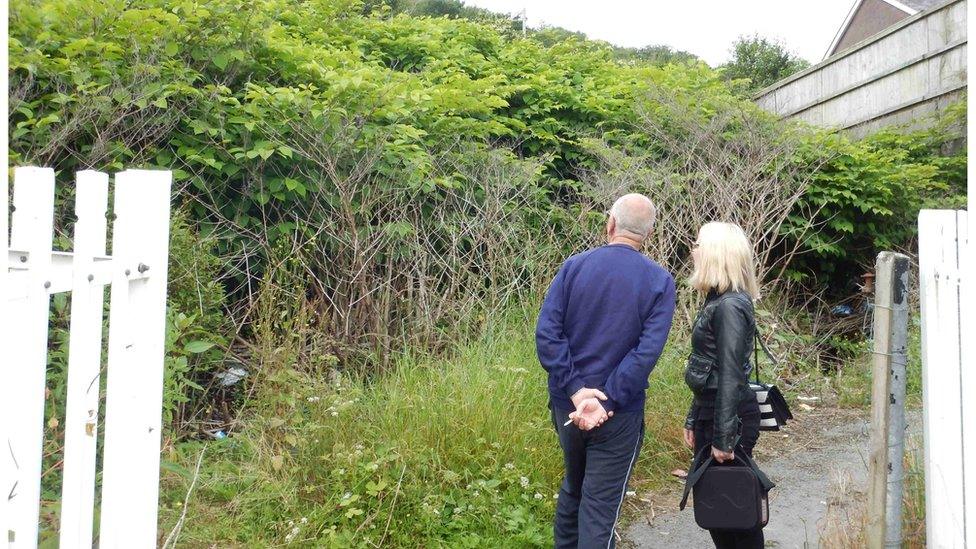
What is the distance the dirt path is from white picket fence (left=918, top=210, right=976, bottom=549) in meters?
0.87

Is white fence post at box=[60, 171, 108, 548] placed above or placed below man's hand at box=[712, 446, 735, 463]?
above

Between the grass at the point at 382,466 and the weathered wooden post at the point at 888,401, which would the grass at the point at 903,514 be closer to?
the weathered wooden post at the point at 888,401

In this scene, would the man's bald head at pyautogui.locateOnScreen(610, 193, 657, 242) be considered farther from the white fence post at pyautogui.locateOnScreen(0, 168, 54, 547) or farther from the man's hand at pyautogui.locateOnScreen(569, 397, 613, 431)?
the white fence post at pyautogui.locateOnScreen(0, 168, 54, 547)

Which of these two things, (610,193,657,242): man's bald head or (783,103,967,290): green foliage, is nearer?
(610,193,657,242): man's bald head

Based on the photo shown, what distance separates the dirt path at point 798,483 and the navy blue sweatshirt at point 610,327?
124 cm

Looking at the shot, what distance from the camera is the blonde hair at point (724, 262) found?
3879 millimetres

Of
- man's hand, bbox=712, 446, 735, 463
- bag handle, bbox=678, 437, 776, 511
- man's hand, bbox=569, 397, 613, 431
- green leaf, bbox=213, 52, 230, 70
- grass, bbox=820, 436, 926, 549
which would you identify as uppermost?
green leaf, bbox=213, 52, 230, 70

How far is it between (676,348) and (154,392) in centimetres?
462

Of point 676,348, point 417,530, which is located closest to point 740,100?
point 676,348

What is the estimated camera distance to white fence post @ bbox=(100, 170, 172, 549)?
2270 mm

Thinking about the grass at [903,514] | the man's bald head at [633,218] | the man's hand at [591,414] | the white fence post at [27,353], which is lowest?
the grass at [903,514]

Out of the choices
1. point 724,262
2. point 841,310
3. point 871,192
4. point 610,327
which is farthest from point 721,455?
point 871,192

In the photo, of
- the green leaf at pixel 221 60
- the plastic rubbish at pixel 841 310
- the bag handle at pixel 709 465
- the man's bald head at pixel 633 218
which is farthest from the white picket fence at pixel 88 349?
the plastic rubbish at pixel 841 310

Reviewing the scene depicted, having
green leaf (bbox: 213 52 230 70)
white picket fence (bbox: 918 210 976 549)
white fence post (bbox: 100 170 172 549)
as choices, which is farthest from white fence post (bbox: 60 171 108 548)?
green leaf (bbox: 213 52 230 70)
